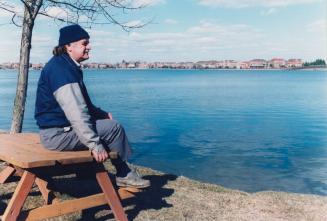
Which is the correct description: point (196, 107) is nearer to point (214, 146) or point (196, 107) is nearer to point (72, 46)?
point (214, 146)

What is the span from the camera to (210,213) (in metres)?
6.53

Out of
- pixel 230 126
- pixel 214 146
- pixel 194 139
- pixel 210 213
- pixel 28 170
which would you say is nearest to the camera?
pixel 28 170

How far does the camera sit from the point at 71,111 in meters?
4.75

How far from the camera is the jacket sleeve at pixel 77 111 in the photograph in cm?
475

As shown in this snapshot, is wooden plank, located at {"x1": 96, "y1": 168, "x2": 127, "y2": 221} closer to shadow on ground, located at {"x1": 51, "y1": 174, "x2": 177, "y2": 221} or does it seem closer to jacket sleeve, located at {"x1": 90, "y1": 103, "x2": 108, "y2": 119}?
shadow on ground, located at {"x1": 51, "y1": 174, "x2": 177, "y2": 221}

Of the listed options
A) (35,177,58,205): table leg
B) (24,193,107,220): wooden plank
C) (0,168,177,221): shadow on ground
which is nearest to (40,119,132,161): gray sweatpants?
(24,193,107,220): wooden plank

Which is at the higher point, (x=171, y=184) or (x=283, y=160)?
(x=171, y=184)

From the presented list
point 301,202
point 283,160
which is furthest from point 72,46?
point 283,160

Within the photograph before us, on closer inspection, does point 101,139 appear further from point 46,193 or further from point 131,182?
point 46,193

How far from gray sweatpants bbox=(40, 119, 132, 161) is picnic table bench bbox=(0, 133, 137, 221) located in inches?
3.8

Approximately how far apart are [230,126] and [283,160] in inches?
393

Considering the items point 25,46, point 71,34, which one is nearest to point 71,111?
point 71,34

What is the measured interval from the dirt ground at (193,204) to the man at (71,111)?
1229 mm

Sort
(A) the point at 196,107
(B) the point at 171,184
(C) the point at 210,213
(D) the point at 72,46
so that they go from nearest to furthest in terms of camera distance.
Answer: (D) the point at 72,46 → (C) the point at 210,213 → (B) the point at 171,184 → (A) the point at 196,107
